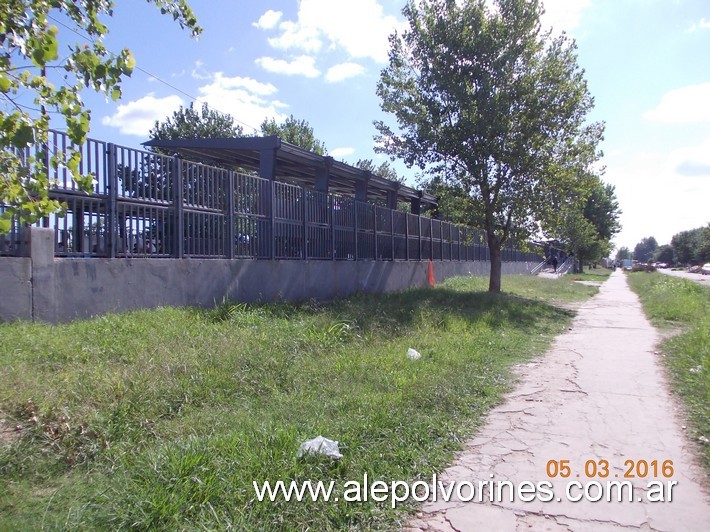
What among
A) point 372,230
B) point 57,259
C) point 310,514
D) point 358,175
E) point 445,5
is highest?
point 445,5

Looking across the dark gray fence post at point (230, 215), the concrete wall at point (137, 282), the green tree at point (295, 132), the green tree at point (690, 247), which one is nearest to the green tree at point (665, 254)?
the green tree at point (690, 247)

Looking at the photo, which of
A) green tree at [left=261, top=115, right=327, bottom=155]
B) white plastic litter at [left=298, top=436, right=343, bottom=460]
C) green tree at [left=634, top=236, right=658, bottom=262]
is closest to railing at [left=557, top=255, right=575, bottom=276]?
green tree at [left=261, top=115, right=327, bottom=155]

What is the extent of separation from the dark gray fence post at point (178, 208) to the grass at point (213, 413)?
45.9 inches

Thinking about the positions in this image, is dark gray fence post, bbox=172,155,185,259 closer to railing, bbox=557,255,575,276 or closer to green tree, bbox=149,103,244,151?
green tree, bbox=149,103,244,151

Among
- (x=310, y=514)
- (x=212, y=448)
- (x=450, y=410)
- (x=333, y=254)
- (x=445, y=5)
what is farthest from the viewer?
(x=445, y=5)

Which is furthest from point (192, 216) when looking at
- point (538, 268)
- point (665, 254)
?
point (665, 254)

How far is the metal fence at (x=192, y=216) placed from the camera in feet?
24.2

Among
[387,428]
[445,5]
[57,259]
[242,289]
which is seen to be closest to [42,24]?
[387,428]

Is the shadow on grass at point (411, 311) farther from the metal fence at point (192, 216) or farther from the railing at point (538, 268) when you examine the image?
the railing at point (538, 268)

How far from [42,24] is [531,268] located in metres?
44.2

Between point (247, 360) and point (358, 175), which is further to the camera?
point (358, 175)

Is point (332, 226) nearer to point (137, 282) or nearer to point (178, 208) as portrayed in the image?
point (178, 208)

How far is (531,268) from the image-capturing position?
43688 millimetres

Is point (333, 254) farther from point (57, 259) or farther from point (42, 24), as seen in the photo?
point (42, 24)
